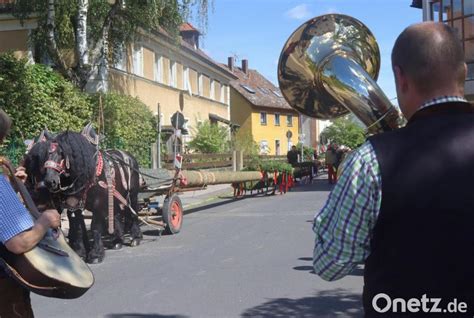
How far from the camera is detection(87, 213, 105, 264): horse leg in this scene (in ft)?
26.9

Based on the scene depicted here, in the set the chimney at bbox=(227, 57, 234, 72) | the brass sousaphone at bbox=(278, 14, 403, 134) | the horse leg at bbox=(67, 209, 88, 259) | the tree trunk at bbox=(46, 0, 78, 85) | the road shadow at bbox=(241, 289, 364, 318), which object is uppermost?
the chimney at bbox=(227, 57, 234, 72)

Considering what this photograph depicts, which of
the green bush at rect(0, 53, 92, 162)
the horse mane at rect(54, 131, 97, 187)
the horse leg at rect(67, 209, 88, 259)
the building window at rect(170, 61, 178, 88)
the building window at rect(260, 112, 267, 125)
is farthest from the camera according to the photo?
the building window at rect(260, 112, 267, 125)

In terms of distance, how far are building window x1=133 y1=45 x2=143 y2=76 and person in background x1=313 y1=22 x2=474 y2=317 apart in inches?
994

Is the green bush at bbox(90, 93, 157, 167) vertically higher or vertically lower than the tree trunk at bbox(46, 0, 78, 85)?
lower

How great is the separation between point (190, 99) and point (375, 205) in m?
32.9

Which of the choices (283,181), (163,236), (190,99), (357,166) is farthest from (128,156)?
(190,99)

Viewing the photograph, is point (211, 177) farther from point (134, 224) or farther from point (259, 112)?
point (259, 112)

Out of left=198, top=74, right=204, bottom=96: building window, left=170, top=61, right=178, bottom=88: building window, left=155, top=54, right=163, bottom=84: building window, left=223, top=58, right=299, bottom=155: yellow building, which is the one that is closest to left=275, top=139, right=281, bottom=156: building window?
left=223, top=58, right=299, bottom=155: yellow building

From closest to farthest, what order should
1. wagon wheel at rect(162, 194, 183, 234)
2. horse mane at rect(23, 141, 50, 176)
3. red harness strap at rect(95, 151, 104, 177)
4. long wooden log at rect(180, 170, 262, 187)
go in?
horse mane at rect(23, 141, 50, 176) < red harness strap at rect(95, 151, 104, 177) < wagon wheel at rect(162, 194, 183, 234) < long wooden log at rect(180, 170, 262, 187)

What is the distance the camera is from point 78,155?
24.7 ft

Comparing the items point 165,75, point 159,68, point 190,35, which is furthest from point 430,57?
point 190,35

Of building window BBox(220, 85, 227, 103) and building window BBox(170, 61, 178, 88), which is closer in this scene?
building window BBox(170, 61, 178, 88)

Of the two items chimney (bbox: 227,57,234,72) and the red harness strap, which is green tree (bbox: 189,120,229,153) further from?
chimney (bbox: 227,57,234,72)

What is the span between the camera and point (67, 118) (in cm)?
1677
